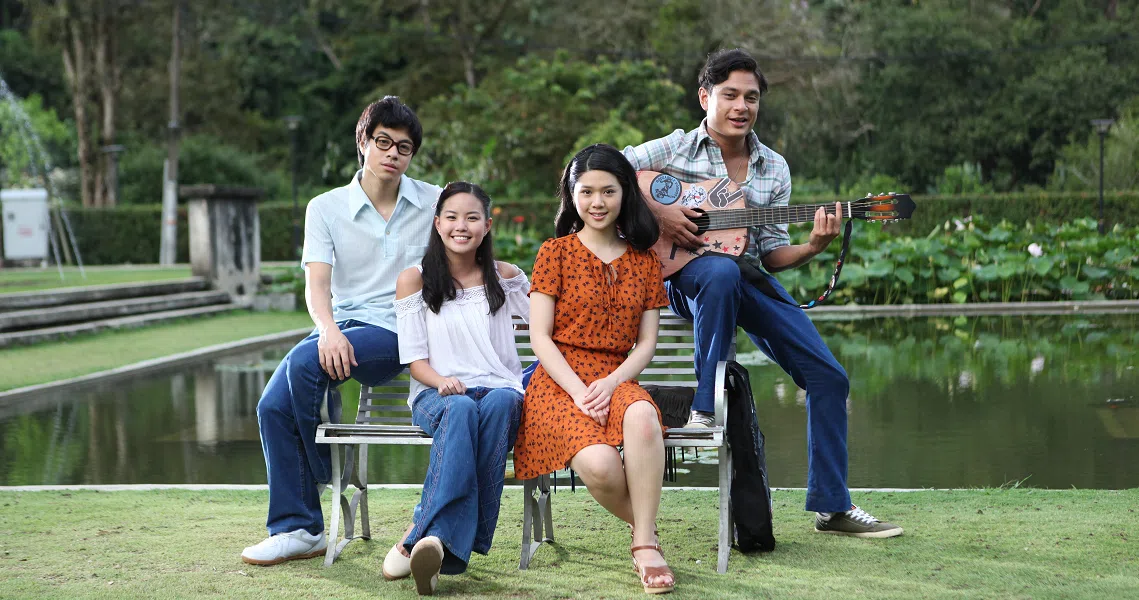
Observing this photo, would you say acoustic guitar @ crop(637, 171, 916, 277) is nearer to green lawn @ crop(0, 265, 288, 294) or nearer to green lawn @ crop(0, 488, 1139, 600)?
green lawn @ crop(0, 488, 1139, 600)

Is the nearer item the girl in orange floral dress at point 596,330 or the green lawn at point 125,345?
the girl in orange floral dress at point 596,330

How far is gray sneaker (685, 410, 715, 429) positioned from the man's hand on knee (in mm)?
1200

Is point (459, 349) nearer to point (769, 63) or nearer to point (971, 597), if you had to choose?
point (971, 597)

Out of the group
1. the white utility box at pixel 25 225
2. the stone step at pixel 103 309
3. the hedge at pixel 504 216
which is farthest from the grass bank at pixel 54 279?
the hedge at pixel 504 216

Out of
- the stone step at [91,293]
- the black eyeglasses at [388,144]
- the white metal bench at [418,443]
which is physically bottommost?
the white metal bench at [418,443]

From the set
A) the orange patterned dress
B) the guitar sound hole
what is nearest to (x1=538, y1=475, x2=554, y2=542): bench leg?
the orange patterned dress

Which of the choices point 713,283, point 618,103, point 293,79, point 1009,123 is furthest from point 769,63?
point 713,283

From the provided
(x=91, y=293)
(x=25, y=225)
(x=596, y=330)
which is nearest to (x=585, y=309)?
(x=596, y=330)

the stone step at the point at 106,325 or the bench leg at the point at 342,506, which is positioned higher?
the stone step at the point at 106,325

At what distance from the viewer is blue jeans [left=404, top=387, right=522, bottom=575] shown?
151 inches

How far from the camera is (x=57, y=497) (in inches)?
215

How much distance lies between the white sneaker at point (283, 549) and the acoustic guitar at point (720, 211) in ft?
5.23

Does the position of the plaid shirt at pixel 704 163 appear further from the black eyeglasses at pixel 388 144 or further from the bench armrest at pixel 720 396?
the black eyeglasses at pixel 388 144

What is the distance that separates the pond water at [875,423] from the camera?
6.32m
